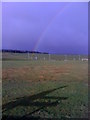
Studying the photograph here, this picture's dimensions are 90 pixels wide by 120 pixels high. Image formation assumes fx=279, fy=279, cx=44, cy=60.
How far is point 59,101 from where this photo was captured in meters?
10.2

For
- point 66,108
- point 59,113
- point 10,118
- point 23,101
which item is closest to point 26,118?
point 10,118

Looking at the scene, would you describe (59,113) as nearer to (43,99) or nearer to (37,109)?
(37,109)

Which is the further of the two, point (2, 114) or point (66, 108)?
point (66, 108)

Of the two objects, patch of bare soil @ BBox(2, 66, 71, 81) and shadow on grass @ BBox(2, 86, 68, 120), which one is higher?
patch of bare soil @ BBox(2, 66, 71, 81)

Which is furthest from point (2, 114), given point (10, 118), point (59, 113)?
point (59, 113)

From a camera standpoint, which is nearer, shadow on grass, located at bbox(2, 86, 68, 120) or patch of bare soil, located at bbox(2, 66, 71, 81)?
shadow on grass, located at bbox(2, 86, 68, 120)

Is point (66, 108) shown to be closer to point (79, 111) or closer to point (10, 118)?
point (79, 111)

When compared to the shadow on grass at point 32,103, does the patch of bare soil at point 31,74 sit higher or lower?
higher

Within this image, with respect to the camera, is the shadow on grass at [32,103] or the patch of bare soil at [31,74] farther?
the patch of bare soil at [31,74]

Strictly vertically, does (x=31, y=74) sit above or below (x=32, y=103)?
above

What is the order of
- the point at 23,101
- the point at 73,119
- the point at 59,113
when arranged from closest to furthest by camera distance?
the point at 73,119
the point at 59,113
the point at 23,101

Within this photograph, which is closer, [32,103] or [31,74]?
[32,103]

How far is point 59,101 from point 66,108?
122cm

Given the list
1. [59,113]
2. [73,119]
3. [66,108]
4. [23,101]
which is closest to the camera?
[73,119]
